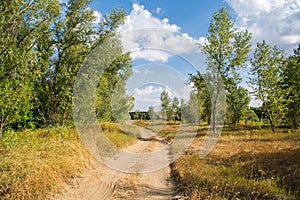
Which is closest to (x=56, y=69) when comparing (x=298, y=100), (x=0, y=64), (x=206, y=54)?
(x=0, y=64)

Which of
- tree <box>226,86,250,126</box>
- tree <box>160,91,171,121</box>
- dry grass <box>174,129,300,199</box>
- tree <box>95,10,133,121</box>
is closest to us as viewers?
dry grass <box>174,129,300,199</box>

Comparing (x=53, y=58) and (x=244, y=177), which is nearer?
(x=244, y=177)

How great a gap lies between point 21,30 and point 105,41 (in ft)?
23.3

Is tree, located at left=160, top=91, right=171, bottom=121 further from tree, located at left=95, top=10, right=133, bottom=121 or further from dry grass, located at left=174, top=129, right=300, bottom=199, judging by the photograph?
dry grass, located at left=174, top=129, right=300, bottom=199

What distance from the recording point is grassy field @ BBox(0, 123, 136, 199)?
5.52 m

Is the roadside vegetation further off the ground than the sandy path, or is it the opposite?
the roadside vegetation

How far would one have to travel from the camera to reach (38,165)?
21.0 ft

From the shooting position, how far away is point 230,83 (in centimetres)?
2669

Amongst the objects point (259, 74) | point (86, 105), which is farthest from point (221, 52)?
point (86, 105)

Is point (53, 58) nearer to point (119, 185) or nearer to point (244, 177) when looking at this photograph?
point (119, 185)

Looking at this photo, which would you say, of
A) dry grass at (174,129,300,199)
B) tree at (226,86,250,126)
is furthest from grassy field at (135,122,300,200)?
tree at (226,86,250,126)

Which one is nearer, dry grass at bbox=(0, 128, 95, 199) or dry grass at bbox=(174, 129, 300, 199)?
dry grass at bbox=(0, 128, 95, 199)

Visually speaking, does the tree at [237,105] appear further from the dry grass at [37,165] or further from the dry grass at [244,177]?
the dry grass at [37,165]

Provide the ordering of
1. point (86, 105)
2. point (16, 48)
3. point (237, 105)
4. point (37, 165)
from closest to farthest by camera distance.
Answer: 1. point (37, 165)
2. point (16, 48)
3. point (86, 105)
4. point (237, 105)
